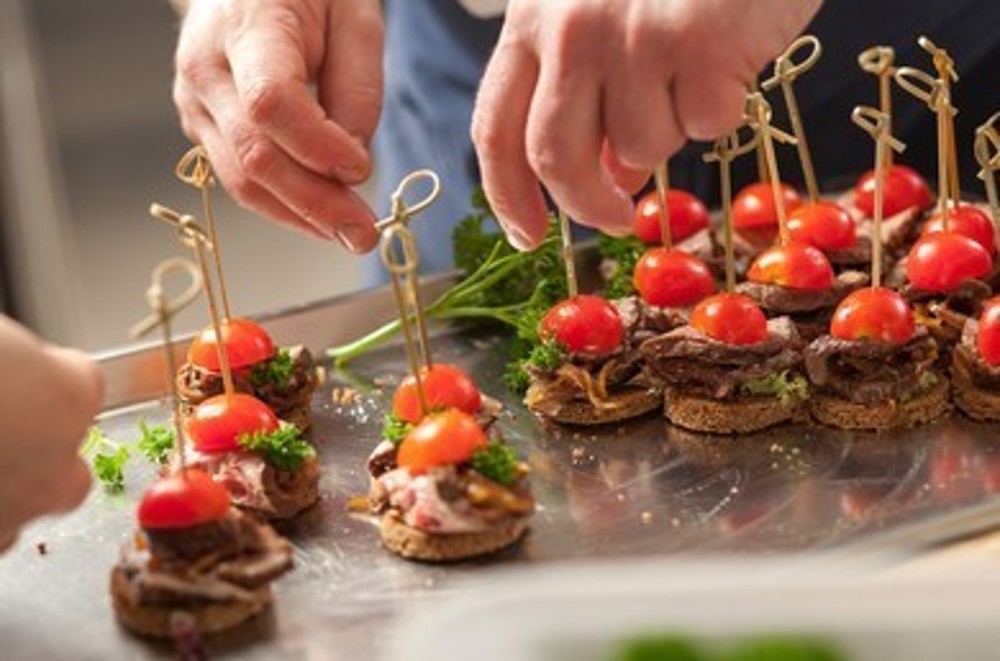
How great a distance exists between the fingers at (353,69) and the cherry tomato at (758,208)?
0.81 m

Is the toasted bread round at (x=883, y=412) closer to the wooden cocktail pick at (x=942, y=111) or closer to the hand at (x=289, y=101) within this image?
the wooden cocktail pick at (x=942, y=111)

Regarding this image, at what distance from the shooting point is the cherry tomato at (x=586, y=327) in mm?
3090

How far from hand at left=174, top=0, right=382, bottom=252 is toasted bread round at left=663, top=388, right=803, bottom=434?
62cm

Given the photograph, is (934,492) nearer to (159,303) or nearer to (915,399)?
(915,399)

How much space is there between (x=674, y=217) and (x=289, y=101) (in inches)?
39.0

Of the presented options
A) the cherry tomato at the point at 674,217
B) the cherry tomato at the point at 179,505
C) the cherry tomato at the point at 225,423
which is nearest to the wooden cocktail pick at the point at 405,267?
the cherry tomato at the point at 225,423

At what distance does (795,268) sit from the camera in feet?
10.4

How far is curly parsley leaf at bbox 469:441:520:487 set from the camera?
8.54ft

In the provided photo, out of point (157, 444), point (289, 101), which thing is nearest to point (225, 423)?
point (157, 444)

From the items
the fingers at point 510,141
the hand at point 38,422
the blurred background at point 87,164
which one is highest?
the fingers at point 510,141

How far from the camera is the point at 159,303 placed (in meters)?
2.41

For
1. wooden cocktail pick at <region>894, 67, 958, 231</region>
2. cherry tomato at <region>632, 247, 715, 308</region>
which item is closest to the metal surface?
cherry tomato at <region>632, 247, 715, 308</region>

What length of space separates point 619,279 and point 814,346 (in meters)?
0.53

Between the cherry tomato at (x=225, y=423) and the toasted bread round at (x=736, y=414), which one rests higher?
the cherry tomato at (x=225, y=423)
